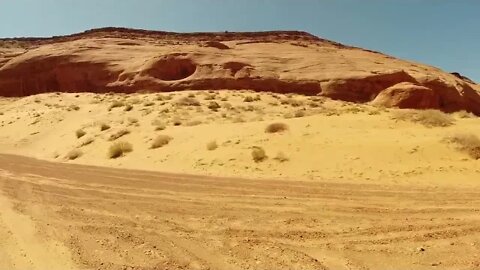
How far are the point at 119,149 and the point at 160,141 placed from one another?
1970 millimetres

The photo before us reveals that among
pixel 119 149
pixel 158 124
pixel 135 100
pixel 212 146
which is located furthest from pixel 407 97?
pixel 119 149

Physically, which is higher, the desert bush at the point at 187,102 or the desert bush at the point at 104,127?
the desert bush at the point at 187,102

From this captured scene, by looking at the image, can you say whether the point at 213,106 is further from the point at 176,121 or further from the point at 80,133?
the point at 80,133

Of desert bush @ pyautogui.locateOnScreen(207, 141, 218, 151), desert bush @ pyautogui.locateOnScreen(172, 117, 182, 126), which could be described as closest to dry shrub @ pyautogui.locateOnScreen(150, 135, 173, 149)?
desert bush @ pyautogui.locateOnScreen(207, 141, 218, 151)

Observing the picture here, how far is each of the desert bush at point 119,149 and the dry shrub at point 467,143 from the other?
1380cm

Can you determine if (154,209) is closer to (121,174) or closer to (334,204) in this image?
(334,204)

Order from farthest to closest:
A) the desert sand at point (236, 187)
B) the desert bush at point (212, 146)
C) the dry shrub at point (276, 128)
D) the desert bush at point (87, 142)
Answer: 1. the desert bush at point (87, 142)
2. the dry shrub at point (276, 128)
3. the desert bush at point (212, 146)
4. the desert sand at point (236, 187)

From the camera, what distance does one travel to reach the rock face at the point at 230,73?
149 feet

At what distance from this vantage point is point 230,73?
4809 cm

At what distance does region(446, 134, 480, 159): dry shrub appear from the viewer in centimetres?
1585

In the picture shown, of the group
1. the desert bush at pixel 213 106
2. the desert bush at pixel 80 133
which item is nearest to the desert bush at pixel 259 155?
the desert bush at pixel 80 133

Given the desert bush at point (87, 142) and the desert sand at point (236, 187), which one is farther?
the desert bush at point (87, 142)

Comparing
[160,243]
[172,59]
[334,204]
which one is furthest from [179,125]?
[172,59]

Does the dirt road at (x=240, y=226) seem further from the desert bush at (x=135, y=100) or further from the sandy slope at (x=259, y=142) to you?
the desert bush at (x=135, y=100)
